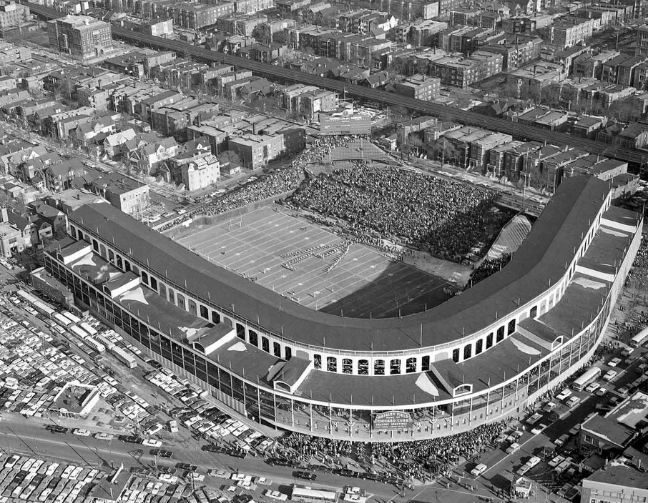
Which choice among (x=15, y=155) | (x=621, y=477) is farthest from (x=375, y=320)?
(x=15, y=155)

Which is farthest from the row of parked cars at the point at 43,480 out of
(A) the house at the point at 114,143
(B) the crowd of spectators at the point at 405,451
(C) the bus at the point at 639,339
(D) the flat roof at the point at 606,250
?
(A) the house at the point at 114,143

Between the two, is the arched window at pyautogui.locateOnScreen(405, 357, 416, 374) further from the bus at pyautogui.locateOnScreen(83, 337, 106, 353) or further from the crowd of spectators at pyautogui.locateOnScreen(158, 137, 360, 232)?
the crowd of spectators at pyautogui.locateOnScreen(158, 137, 360, 232)

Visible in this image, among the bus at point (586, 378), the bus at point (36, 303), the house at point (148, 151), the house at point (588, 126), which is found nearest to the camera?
the bus at point (586, 378)

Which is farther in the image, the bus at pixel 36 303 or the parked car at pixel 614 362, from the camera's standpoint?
the bus at pixel 36 303

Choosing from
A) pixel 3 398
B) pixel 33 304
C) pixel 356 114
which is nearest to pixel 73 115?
pixel 356 114

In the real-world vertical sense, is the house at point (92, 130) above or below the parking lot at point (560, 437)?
above

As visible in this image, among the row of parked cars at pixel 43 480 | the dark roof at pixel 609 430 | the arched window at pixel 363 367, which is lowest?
the row of parked cars at pixel 43 480

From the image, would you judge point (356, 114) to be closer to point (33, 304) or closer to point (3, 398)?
point (33, 304)

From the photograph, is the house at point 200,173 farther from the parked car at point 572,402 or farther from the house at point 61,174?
the parked car at point 572,402
